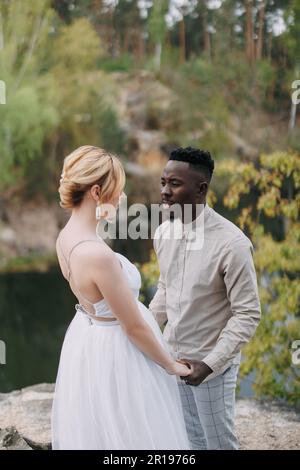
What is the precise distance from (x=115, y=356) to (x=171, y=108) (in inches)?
652

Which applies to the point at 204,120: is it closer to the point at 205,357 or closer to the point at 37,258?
the point at 37,258

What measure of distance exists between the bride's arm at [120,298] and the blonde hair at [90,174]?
175 millimetres

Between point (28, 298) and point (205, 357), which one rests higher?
point (205, 357)

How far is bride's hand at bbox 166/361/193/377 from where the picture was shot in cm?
165

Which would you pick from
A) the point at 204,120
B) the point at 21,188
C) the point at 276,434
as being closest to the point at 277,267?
the point at 276,434

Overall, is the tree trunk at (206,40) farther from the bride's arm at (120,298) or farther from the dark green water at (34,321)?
the bride's arm at (120,298)

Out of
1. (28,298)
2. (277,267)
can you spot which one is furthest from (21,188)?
(277,267)

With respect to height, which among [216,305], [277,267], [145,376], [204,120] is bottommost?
[277,267]

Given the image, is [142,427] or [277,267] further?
[277,267]

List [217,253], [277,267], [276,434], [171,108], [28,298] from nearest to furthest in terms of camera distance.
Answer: [217,253], [276,434], [277,267], [28,298], [171,108]

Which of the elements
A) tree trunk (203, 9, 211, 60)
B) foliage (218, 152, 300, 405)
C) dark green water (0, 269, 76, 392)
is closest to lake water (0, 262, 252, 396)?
dark green water (0, 269, 76, 392)

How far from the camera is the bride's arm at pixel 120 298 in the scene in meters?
1.49

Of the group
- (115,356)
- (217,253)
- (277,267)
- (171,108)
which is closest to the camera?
(115,356)

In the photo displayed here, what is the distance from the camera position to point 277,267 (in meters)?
4.70
